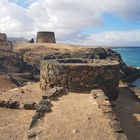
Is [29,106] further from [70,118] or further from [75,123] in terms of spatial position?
[75,123]

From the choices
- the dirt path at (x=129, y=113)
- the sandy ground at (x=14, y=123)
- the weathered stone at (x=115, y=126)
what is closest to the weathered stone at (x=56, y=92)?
the sandy ground at (x=14, y=123)

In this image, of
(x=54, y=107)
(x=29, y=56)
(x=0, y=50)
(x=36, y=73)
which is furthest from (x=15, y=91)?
(x=29, y=56)

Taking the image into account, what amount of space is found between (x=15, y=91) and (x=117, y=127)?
825 centimetres

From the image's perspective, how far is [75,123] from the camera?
33.0ft

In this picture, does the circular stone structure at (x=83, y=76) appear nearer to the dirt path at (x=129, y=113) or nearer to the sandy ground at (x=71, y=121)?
the sandy ground at (x=71, y=121)

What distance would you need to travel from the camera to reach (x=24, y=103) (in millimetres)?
13523

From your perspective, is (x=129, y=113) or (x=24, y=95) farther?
(x=24, y=95)

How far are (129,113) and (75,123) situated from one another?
4394mm

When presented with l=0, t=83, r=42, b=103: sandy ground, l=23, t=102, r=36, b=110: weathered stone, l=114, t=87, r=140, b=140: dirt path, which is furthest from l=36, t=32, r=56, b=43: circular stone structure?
l=23, t=102, r=36, b=110: weathered stone

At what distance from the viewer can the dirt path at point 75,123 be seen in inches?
356

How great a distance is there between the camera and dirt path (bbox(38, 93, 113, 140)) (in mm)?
9050

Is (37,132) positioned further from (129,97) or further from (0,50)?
(0,50)

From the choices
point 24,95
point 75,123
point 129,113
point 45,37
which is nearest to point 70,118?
point 75,123

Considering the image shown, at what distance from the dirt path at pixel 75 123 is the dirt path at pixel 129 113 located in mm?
1189
